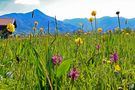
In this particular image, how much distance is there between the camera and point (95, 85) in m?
2.38

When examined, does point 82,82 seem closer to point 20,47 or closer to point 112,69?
point 112,69

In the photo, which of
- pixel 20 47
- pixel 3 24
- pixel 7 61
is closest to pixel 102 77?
pixel 7 61

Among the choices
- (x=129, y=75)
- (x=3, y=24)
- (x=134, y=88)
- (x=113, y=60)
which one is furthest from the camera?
(x=3, y=24)

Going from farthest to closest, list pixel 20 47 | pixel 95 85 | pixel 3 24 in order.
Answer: pixel 3 24, pixel 20 47, pixel 95 85

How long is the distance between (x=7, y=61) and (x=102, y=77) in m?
1.84

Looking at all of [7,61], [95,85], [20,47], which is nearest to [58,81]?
[95,85]

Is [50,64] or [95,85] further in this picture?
[95,85]

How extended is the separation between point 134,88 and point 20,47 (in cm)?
266

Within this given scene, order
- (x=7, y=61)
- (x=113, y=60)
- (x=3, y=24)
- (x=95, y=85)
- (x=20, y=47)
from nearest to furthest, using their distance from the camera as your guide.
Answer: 1. (x=95, y=85)
2. (x=113, y=60)
3. (x=7, y=61)
4. (x=20, y=47)
5. (x=3, y=24)

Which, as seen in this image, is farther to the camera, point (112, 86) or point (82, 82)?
point (82, 82)

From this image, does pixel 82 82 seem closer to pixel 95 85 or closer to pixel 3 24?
pixel 95 85

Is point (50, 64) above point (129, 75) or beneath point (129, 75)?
above

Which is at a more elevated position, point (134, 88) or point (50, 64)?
point (50, 64)

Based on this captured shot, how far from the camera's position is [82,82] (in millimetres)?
2496
